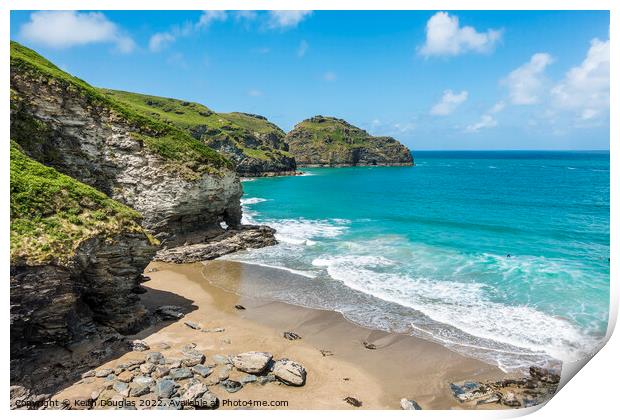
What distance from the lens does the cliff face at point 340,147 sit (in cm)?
15938

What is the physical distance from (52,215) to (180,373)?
7.36m

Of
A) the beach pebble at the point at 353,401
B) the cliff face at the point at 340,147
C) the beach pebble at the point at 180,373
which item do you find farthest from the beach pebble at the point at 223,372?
the cliff face at the point at 340,147

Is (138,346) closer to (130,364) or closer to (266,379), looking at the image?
(130,364)

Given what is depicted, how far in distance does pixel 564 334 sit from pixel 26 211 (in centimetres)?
Result: 2266

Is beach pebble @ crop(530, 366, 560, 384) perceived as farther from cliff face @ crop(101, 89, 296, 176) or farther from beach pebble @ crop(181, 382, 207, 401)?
cliff face @ crop(101, 89, 296, 176)

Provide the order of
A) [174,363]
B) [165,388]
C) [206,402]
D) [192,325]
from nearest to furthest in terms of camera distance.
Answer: [206,402] < [165,388] < [174,363] < [192,325]

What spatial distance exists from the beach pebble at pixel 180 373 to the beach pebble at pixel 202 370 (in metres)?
0.24

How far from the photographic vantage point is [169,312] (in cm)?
1847

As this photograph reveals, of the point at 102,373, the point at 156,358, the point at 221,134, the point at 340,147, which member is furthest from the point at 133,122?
the point at 340,147

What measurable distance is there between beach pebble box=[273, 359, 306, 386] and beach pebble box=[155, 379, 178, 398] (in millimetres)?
3409

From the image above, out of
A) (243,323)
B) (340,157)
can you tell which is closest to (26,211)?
(243,323)

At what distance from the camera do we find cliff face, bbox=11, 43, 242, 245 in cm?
2302

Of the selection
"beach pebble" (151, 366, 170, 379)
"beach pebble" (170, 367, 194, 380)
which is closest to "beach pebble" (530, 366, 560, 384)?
"beach pebble" (170, 367, 194, 380)
